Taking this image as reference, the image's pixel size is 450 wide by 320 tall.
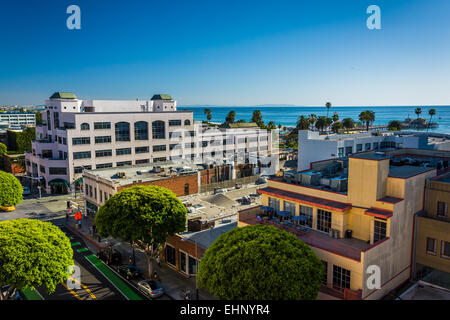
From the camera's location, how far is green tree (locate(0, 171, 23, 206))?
2202 inches

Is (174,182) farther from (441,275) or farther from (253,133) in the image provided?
(253,133)

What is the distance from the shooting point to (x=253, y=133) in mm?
104438

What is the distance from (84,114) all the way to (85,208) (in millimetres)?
26589

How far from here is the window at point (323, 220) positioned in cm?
3081

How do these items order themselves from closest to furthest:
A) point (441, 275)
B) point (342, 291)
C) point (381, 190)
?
1. point (342, 291)
2. point (381, 190)
3. point (441, 275)

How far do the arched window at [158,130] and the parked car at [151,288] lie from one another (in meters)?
57.2

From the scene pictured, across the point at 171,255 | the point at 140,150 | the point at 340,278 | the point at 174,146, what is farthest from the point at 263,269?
the point at 174,146

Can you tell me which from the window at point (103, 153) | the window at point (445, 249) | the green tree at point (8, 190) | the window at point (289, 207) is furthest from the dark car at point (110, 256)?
the window at point (103, 153)

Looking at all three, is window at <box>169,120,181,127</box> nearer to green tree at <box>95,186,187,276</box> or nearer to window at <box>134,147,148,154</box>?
window at <box>134,147,148,154</box>

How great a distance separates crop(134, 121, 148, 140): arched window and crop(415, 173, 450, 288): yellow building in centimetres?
6727

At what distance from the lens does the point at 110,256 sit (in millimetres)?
40719

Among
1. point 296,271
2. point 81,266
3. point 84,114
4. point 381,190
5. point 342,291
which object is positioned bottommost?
point 81,266

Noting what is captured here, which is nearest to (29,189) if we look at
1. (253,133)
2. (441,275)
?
(253,133)

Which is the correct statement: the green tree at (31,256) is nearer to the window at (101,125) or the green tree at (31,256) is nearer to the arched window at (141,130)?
the window at (101,125)
